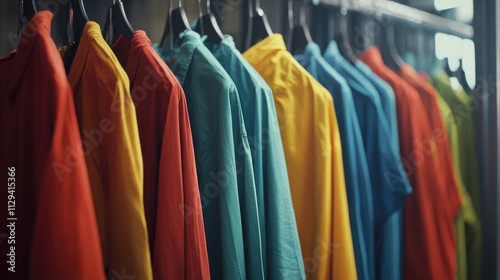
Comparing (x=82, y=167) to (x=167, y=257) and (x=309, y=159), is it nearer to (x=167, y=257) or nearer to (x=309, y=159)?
(x=167, y=257)

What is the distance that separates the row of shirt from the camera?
69 centimetres

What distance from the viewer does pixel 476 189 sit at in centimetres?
129

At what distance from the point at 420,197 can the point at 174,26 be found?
2.35 ft

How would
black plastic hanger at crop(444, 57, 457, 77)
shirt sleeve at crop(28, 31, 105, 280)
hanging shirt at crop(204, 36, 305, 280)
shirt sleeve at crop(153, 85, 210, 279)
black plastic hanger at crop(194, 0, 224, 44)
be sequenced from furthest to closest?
black plastic hanger at crop(444, 57, 457, 77), black plastic hanger at crop(194, 0, 224, 44), hanging shirt at crop(204, 36, 305, 280), shirt sleeve at crop(153, 85, 210, 279), shirt sleeve at crop(28, 31, 105, 280)

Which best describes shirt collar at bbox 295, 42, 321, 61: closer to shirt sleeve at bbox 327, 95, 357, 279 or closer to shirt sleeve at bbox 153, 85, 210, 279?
shirt sleeve at bbox 327, 95, 357, 279

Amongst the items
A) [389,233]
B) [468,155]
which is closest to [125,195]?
[389,233]

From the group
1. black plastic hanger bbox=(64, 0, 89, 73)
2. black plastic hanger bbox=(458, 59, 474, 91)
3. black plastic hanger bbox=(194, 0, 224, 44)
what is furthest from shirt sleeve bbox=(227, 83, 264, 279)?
black plastic hanger bbox=(458, 59, 474, 91)

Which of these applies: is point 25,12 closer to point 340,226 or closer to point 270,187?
point 270,187

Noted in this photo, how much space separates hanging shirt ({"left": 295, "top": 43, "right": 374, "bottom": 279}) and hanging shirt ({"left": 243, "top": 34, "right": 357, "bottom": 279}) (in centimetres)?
6

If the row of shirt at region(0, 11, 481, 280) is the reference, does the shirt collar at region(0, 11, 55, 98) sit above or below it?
above

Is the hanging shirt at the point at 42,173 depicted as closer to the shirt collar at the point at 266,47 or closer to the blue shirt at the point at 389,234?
the shirt collar at the point at 266,47

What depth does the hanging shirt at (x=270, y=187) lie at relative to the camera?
2.84 feet

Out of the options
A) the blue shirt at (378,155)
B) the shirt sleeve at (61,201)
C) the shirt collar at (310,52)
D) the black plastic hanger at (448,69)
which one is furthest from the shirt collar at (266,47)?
the black plastic hanger at (448,69)

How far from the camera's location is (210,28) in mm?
1021
